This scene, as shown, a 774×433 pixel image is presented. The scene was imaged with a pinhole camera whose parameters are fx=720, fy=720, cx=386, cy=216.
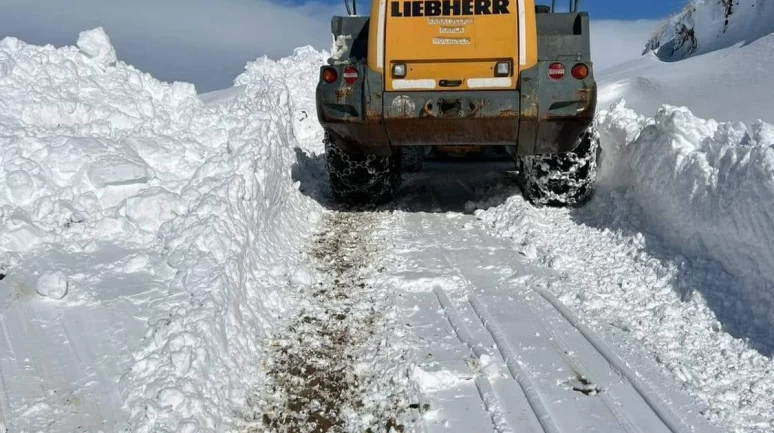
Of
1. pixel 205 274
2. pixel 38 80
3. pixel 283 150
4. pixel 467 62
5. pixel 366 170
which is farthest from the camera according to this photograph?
pixel 283 150

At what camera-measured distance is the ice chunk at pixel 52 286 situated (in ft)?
13.7

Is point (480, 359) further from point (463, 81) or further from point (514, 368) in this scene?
point (463, 81)

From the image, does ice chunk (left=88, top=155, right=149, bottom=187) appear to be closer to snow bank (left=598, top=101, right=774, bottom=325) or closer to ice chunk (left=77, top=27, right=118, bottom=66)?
ice chunk (left=77, top=27, right=118, bottom=66)

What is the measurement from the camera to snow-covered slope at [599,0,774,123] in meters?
8.34

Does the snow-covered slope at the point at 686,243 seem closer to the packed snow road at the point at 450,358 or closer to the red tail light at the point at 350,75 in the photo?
the packed snow road at the point at 450,358

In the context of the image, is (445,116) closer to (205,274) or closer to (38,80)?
(205,274)

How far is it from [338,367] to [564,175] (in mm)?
3713

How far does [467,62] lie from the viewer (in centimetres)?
602

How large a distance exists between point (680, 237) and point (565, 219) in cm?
139

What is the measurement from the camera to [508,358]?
4.21m

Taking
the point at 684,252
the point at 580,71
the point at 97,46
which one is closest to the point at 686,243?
the point at 684,252

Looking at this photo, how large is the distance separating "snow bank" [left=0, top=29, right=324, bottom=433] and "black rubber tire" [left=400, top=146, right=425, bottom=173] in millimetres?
1563

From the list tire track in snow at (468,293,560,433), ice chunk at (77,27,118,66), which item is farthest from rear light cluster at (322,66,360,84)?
ice chunk at (77,27,118,66)

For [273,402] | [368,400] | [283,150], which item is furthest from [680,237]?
[283,150]
